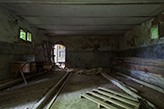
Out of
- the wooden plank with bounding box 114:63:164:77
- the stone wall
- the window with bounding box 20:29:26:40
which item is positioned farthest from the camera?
the window with bounding box 20:29:26:40

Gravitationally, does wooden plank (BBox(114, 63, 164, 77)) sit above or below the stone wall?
below

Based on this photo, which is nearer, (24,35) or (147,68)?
(147,68)

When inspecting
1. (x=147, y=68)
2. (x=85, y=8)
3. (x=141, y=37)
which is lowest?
(x=147, y=68)

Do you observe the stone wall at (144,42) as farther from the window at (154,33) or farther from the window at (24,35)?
the window at (24,35)

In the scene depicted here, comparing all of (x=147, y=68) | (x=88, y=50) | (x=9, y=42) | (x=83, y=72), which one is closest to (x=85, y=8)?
(x=9, y=42)

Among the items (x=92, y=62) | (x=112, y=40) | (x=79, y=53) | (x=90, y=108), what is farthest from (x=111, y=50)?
(x=90, y=108)

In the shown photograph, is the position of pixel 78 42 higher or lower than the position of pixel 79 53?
higher

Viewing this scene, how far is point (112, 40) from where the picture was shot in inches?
299

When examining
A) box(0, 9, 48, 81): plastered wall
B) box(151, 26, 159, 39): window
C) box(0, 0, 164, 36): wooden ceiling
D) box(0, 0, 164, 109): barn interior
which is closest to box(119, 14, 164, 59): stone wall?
box(0, 0, 164, 109): barn interior

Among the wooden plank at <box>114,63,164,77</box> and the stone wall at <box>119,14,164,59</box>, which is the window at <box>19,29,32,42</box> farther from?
the stone wall at <box>119,14,164,59</box>

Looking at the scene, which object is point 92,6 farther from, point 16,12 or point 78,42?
point 78,42

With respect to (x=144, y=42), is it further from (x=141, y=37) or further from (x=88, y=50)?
(x=88, y=50)

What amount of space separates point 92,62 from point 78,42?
2.22 metres

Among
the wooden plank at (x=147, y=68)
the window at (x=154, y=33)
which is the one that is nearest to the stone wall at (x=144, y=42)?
the window at (x=154, y=33)
